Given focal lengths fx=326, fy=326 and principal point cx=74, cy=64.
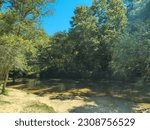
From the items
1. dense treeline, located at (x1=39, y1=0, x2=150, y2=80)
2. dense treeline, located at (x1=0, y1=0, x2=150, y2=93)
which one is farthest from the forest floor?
dense treeline, located at (x1=39, y1=0, x2=150, y2=80)

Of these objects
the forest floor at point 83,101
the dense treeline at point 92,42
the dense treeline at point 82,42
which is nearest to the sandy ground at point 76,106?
the forest floor at point 83,101

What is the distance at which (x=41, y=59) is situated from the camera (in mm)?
53594

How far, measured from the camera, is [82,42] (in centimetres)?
4856

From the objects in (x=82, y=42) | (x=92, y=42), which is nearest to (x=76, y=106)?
(x=92, y=42)

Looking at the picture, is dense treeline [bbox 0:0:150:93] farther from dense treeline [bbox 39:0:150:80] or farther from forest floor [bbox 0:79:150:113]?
forest floor [bbox 0:79:150:113]

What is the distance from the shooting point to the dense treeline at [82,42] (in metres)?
26.0

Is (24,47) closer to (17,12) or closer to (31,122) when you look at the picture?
(17,12)

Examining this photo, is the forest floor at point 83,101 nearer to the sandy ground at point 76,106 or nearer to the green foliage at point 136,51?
the sandy ground at point 76,106

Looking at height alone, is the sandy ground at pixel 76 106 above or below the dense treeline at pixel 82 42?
below

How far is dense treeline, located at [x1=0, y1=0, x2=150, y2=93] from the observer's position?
26.0 meters

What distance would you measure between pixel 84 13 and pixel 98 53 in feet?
20.3

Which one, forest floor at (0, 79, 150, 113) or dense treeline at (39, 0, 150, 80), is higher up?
dense treeline at (39, 0, 150, 80)

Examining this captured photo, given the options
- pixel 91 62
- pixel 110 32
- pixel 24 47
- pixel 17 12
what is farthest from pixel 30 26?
pixel 91 62

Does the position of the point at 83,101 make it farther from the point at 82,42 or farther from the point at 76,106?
the point at 82,42
